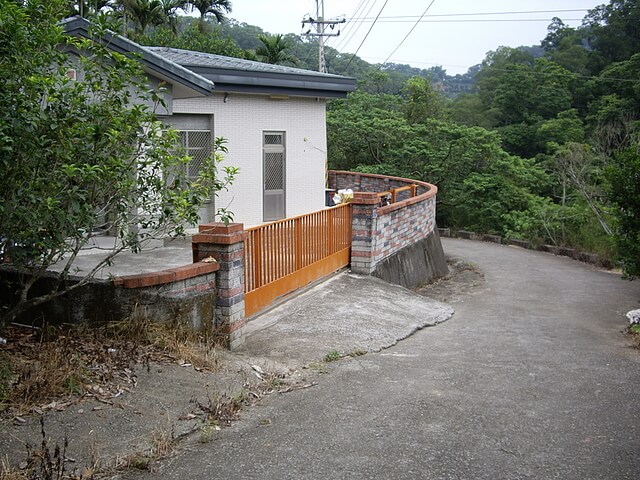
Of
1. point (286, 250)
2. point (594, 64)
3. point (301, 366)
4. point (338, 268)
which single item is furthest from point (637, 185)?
point (594, 64)

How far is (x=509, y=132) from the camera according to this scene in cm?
4375

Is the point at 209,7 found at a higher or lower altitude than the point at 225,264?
higher

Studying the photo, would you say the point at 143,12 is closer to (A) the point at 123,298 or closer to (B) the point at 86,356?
(A) the point at 123,298

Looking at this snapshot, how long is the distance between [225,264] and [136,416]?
2.50 meters

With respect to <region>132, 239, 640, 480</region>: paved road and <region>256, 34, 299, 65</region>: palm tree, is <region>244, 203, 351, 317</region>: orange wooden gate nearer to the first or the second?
<region>132, 239, 640, 480</region>: paved road

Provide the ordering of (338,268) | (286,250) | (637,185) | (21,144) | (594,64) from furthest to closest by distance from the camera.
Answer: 1. (594,64)
2. (338,268)
3. (637,185)
4. (286,250)
5. (21,144)

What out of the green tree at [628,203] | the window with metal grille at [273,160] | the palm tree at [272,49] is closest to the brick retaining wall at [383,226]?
Answer: the window with metal grille at [273,160]

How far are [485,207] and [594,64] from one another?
25.3 metres

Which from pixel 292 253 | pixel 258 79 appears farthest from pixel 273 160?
pixel 292 253

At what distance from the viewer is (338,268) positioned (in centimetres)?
1303

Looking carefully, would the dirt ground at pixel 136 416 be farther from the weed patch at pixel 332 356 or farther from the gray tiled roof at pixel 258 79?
the gray tiled roof at pixel 258 79

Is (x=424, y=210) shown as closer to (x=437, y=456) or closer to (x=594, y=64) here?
(x=437, y=456)

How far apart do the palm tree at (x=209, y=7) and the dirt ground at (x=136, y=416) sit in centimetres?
3527

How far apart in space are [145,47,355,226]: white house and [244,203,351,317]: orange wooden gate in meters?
3.24
